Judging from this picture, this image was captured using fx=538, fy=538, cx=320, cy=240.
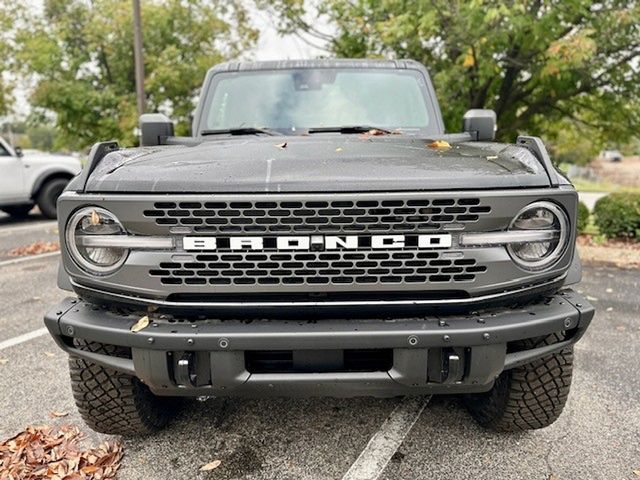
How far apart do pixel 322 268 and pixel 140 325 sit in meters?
0.71

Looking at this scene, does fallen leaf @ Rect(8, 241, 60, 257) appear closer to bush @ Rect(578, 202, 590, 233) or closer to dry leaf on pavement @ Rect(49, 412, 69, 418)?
dry leaf on pavement @ Rect(49, 412, 69, 418)

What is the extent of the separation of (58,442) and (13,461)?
22cm

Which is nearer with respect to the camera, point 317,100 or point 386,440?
point 386,440

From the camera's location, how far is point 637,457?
99.0 inches

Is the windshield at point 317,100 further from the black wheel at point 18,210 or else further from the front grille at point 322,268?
the black wheel at point 18,210

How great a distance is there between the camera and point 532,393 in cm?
243

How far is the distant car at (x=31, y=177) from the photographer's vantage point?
999cm

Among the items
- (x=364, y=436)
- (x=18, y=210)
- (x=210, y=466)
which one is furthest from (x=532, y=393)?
(x=18, y=210)

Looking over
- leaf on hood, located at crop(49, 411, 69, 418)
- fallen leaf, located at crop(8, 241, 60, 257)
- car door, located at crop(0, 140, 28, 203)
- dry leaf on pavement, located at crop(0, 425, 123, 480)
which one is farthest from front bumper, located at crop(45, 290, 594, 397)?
car door, located at crop(0, 140, 28, 203)

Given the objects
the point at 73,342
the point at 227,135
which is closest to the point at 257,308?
the point at 73,342

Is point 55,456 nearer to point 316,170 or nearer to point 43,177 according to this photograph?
point 316,170

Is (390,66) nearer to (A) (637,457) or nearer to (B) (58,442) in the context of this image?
(A) (637,457)

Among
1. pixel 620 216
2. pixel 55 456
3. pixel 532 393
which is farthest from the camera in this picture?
pixel 620 216

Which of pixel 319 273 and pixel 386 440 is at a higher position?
pixel 319 273
